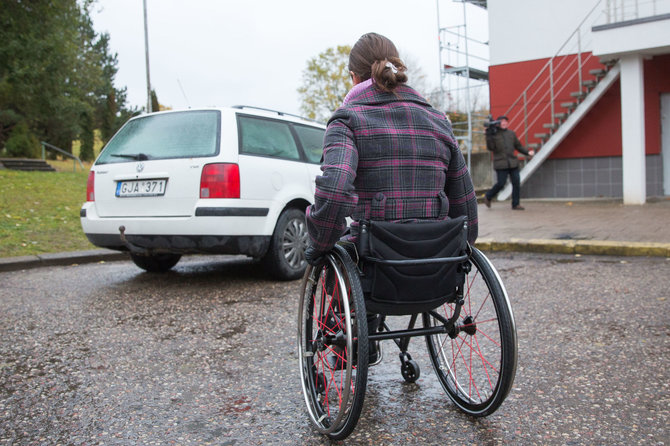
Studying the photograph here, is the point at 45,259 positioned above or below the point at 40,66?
below

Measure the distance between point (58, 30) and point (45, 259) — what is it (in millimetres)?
13495

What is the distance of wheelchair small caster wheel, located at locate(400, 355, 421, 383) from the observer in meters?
3.03

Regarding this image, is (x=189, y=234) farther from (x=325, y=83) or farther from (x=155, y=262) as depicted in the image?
(x=325, y=83)

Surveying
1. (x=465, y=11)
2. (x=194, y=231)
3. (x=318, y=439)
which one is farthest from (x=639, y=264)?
(x=465, y=11)

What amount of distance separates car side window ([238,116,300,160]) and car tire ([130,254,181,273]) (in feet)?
6.18

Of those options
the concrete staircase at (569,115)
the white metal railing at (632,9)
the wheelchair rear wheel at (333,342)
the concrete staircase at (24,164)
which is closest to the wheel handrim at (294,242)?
the wheelchair rear wheel at (333,342)

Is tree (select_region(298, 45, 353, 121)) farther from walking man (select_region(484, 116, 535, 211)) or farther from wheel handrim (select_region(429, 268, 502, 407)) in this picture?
wheel handrim (select_region(429, 268, 502, 407))

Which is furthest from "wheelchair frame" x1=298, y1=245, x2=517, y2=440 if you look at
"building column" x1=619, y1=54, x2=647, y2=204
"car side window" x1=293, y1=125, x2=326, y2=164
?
"building column" x1=619, y1=54, x2=647, y2=204

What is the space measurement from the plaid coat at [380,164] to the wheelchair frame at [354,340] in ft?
0.68

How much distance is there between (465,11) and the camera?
665 inches

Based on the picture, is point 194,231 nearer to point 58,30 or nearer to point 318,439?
point 318,439

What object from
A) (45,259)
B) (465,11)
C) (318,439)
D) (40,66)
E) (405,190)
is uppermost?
(465,11)

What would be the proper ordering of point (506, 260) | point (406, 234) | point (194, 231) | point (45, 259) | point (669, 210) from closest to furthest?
point (406, 234) → point (194, 231) → point (506, 260) → point (45, 259) → point (669, 210)

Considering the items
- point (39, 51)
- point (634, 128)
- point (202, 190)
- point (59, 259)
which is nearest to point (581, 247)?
point (202, 190)
